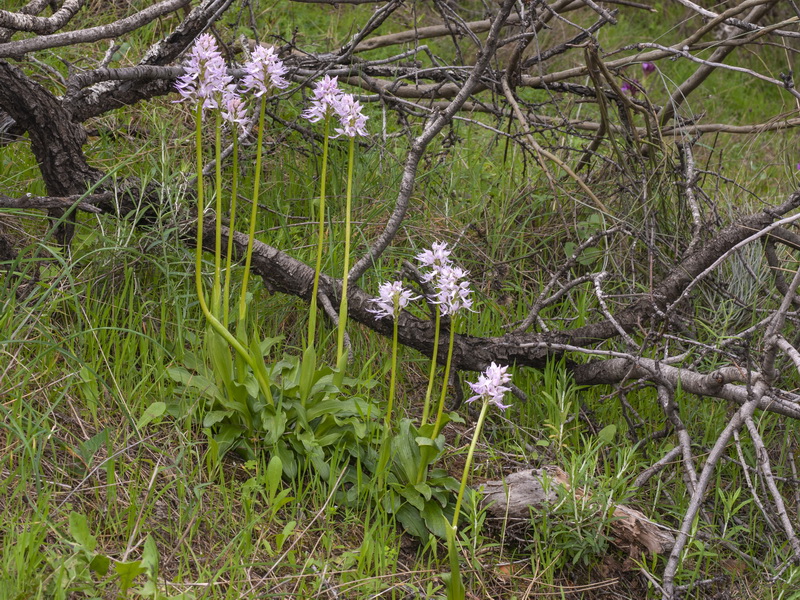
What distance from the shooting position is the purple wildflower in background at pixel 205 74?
73.3 inches

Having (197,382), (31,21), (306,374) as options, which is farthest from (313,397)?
(31,21)

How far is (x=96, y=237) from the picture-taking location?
100 inches

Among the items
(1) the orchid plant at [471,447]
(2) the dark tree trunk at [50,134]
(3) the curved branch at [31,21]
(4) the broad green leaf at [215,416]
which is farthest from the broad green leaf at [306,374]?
(3) the curved branch at [31,21]

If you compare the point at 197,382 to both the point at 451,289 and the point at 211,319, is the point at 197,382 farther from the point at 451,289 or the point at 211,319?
the point at 451,289

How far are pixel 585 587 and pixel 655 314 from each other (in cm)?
94

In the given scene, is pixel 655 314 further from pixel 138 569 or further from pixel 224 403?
pixel 138 569

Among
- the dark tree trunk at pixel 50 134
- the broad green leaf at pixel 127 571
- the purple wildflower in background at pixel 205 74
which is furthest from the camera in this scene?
the dark tree trunk at pixel 50 134

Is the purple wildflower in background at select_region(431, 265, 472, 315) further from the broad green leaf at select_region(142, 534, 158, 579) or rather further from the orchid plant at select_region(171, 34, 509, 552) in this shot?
the broad green leaf at select_region(142, 534, 158, 579)

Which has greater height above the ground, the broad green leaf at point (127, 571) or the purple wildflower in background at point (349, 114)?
the purple wildflower in background at point (349, 114)

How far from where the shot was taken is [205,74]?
1.88m

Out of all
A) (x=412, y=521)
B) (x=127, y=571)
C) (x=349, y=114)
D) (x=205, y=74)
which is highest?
(x=205, y=74)

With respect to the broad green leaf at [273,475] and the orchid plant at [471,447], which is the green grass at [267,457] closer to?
the broad green leaf at [273,475]

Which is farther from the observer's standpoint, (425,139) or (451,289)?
(425,139)

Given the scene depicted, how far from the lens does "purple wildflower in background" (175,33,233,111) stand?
186cm
